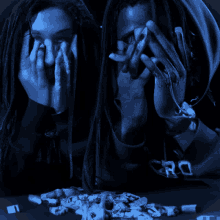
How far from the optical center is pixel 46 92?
7.00 ft

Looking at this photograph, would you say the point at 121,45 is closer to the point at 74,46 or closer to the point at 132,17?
the point at 132,17

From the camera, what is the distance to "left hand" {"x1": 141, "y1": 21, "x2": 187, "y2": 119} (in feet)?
6.64

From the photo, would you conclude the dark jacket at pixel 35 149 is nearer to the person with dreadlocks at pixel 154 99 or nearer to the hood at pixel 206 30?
the person with dreadlocks at pixel 154 99

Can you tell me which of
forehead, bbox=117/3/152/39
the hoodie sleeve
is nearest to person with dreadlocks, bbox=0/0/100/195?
forehead, bbox=117/3/152/39

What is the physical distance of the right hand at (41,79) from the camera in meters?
2.11

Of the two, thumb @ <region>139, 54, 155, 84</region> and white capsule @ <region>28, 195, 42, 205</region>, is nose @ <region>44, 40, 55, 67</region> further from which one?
white capsule @ <region>28, 195, 42, 205</region>

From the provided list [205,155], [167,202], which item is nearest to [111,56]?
[205,155]

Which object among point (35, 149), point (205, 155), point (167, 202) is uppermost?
point (35, 149)

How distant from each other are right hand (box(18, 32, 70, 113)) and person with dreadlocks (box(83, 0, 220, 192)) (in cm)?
35

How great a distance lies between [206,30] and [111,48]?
864 mm

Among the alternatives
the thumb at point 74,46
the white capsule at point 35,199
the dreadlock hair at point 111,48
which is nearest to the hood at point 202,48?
the dreadlock hair at point 111,48

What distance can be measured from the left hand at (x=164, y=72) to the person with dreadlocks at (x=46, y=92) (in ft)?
1.69

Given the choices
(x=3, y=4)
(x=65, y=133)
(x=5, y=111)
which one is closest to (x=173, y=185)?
(x=65, y=133)

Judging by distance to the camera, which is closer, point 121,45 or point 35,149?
point 121,45
